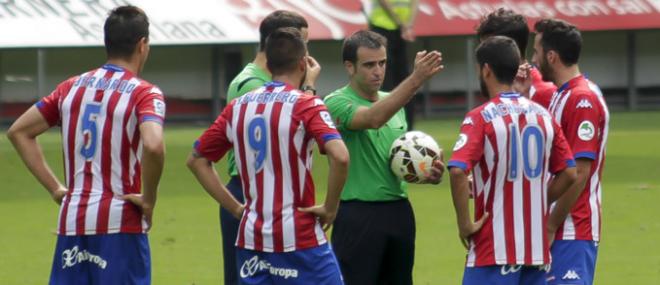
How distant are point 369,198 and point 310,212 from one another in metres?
0.95

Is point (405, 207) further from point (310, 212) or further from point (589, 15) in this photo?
point (589, 15)

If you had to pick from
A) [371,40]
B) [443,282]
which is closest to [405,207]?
[371,40]

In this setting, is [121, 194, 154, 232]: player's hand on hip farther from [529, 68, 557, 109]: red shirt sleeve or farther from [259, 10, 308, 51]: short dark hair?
[529, 68, 557, 109]: red shirt sleeve

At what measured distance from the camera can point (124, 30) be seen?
6688 millimetres

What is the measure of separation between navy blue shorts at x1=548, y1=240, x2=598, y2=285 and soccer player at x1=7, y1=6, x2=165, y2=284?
6.82ft

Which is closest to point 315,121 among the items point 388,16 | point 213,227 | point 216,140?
point 216,140

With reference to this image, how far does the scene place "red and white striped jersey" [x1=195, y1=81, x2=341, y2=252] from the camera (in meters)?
6.54

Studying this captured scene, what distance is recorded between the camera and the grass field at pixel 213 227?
10.5 metres

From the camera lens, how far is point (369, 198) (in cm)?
751

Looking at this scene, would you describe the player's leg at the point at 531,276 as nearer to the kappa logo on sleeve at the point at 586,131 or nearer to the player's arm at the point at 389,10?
the kappa logo on sleeve at the point at 586,131

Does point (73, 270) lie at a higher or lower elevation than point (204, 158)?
lower

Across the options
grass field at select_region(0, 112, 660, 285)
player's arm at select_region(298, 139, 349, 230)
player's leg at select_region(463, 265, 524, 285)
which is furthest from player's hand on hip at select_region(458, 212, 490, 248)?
grass field at select_region(0, 112, 660, 285)

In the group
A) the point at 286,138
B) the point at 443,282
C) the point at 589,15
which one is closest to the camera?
the point at 286,138

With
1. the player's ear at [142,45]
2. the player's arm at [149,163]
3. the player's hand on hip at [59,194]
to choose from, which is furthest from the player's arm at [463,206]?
the player's hand on hip at [59,194]
